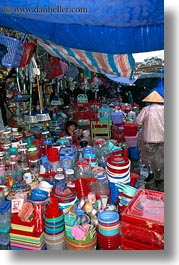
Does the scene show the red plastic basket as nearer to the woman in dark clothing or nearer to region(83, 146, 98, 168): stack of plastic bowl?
region(83, 146, 98, 168): stack of plastic bowl

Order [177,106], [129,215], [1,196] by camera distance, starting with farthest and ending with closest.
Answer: [1,196] < [129,215] < [177,106]

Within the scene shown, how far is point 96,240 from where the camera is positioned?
1.23m

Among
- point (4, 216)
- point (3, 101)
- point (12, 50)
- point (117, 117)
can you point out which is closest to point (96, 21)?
point (12, 50)

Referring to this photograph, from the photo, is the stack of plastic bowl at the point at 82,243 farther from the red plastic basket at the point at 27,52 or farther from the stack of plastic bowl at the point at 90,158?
the red plastic basket at the point at 27,52

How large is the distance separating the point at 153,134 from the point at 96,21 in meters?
1.67

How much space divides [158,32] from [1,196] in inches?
49.4

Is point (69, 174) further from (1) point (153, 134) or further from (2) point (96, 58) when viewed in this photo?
(1) point (153, 134)

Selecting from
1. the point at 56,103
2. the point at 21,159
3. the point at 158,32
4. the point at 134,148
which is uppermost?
the point at 158,32

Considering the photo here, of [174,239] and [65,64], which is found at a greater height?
[65,64]

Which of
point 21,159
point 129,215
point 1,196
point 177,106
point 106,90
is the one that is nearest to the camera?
point 177,106

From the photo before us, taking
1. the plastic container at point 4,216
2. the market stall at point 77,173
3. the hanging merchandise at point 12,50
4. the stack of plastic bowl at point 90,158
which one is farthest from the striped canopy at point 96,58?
the plastic container at point 4,216

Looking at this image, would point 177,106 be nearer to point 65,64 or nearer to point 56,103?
point 65,64

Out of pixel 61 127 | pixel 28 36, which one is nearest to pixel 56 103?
pixel 61 127

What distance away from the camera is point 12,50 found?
2.03 meters
